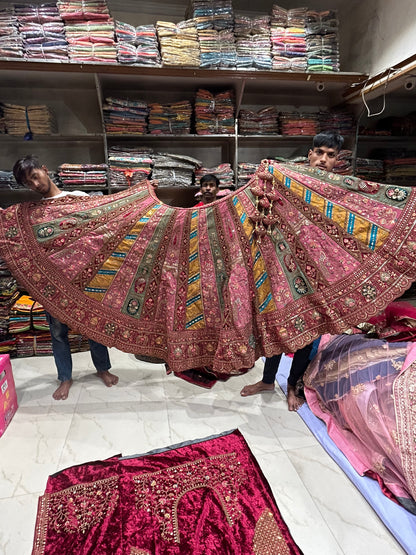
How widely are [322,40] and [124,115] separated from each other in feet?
6.05

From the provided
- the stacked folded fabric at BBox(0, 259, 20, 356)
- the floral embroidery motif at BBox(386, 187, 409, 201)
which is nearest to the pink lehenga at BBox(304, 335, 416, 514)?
the floral embroidery motif at BBox(386, 187, 409, 201)

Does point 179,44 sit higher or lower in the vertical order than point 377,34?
lower

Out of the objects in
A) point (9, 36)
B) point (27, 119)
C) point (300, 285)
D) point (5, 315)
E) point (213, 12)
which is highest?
point (213, 12)

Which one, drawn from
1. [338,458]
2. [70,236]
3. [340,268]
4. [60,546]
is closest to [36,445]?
[60,546]

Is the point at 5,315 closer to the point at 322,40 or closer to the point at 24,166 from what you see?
the point at 24,166

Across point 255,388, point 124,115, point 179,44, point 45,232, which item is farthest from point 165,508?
point 179,44

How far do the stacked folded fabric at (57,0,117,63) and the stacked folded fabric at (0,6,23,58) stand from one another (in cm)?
35

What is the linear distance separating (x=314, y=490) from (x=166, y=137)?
9.29 ft

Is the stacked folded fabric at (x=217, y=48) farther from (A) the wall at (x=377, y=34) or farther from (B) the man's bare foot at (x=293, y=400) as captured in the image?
(B) the man's bare foot at (x=293, y=400)

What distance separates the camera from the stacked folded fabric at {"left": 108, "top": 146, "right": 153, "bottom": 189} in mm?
2887

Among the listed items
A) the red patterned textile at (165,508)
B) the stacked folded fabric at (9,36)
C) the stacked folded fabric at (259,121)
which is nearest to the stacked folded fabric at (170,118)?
the stacked folded fabric at (259,121)

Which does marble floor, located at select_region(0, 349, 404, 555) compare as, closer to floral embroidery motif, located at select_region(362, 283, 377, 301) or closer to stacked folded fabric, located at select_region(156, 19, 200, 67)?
floral embroidery motif, located at select_region(362, 283, 377, 301)

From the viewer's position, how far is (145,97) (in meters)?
3.05

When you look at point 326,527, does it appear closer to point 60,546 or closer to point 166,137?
point 60,546
